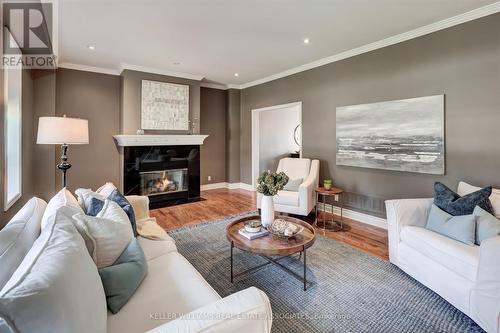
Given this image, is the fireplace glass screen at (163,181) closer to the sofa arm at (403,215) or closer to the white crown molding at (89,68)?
the white crown molding at (89,68)

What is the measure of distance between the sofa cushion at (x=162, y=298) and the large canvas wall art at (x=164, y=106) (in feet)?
12.8

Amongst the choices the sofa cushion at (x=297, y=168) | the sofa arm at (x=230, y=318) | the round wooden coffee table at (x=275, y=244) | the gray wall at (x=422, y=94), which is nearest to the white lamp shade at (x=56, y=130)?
the round wooden coffee table at (x=275, y=244)

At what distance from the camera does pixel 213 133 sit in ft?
21.0

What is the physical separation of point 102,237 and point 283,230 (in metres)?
1.38

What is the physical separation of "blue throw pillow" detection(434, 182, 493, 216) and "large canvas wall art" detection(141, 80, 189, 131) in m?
4.54

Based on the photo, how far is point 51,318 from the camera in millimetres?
676

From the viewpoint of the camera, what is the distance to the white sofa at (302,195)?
3.71m

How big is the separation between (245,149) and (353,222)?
3307 millimetres

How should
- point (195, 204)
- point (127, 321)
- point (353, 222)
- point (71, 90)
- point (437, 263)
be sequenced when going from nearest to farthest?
point (127, 321), point (437, 263), point (353, 222), point (71, 90), point (195, 204)

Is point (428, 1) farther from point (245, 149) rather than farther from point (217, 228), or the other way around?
point (245, 149)

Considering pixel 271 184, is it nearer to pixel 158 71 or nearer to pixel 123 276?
pixel 123 276

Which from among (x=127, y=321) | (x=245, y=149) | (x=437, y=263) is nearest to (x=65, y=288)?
(x=127, y=321)

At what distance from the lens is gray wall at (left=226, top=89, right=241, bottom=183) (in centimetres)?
641

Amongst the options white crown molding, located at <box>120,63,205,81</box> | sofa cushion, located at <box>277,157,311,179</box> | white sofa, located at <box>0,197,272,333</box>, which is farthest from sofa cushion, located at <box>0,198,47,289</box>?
white crown molding, located at <box>120,63,205,81</box>
